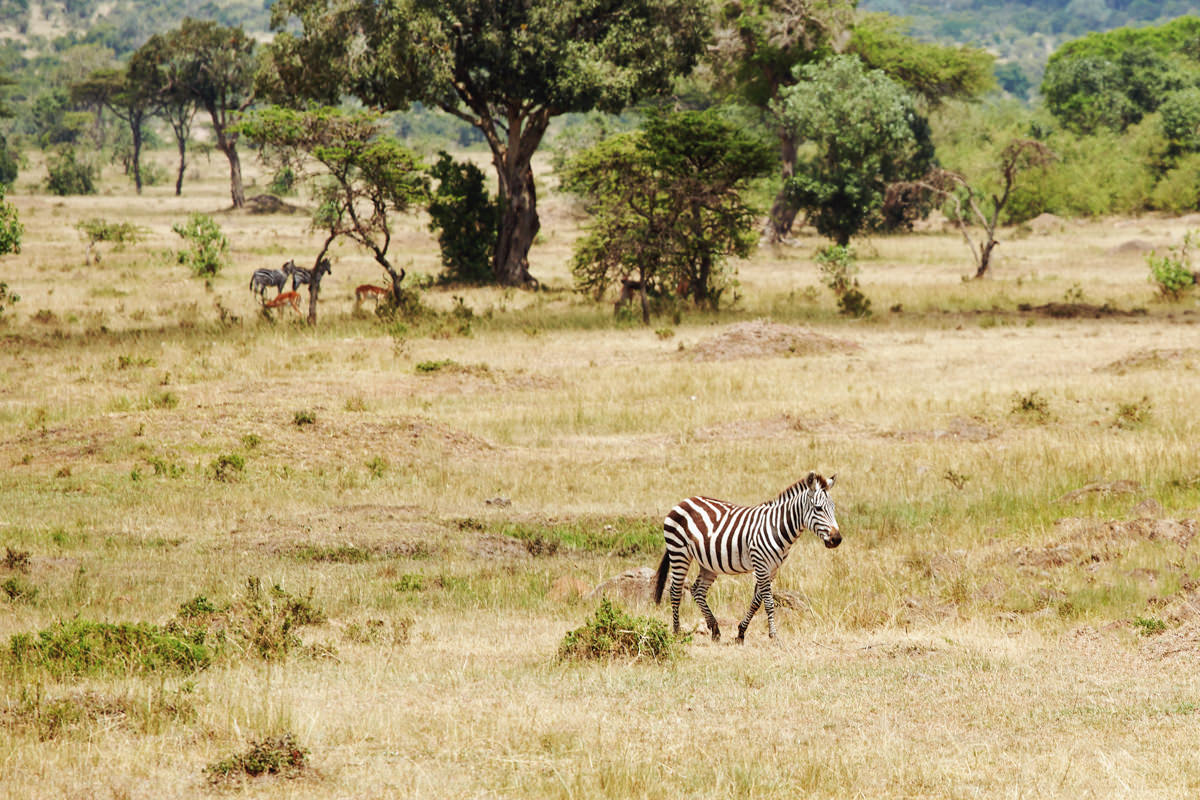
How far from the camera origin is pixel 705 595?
1086cm

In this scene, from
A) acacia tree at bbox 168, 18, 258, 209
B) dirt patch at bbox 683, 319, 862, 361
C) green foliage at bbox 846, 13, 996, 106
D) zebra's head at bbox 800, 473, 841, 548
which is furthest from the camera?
acacia tree at bbox 168, 18, 258, 209

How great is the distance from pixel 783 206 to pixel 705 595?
5119 cm

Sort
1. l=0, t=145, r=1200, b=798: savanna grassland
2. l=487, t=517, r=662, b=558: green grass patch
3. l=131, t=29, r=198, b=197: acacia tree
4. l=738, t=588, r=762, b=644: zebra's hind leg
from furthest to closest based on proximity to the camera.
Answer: l=131, t=29, r=198, b=197: acacia tree
l=487, t=517, r=662, b=558: green grass patch
l=738, t=588, r=762, b=644: zebra's hind leg
l=0, t=145, r=1200, b=798: savanna grassland

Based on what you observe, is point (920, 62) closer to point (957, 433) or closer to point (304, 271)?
point (304, 271)

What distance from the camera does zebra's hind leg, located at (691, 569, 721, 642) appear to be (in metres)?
10.7

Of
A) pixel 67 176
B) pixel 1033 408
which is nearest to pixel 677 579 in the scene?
pixel 1033 408

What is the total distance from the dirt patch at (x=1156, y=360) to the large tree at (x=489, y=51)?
1676 cm

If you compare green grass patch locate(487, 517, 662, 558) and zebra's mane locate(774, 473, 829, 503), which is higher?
zebra's mane locate(774, 473, 829, 503)

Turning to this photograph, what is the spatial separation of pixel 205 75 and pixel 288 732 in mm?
82506

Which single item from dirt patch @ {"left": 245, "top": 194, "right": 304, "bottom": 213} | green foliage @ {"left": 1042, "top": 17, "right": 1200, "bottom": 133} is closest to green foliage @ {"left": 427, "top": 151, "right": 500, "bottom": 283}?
dirt patch @ {"left": 245, "top": 194, "right": 304, "bottom": 213}

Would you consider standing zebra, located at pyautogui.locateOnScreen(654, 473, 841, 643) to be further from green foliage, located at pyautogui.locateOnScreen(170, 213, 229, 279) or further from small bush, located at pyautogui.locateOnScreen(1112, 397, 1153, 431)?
green foliage, located at pyautogui.locateOnScreen(170, 213, 229, 279)

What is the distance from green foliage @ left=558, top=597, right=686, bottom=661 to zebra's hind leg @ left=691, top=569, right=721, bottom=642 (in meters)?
0.71

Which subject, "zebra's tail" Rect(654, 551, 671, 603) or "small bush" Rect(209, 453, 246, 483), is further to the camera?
"small bush" Rect(209, 453, 246, 483)

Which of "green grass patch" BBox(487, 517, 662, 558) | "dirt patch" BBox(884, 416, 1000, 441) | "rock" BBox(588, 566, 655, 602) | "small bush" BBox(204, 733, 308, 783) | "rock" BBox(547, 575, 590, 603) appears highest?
"small bush" BBox(204, 733, 308, 783)
